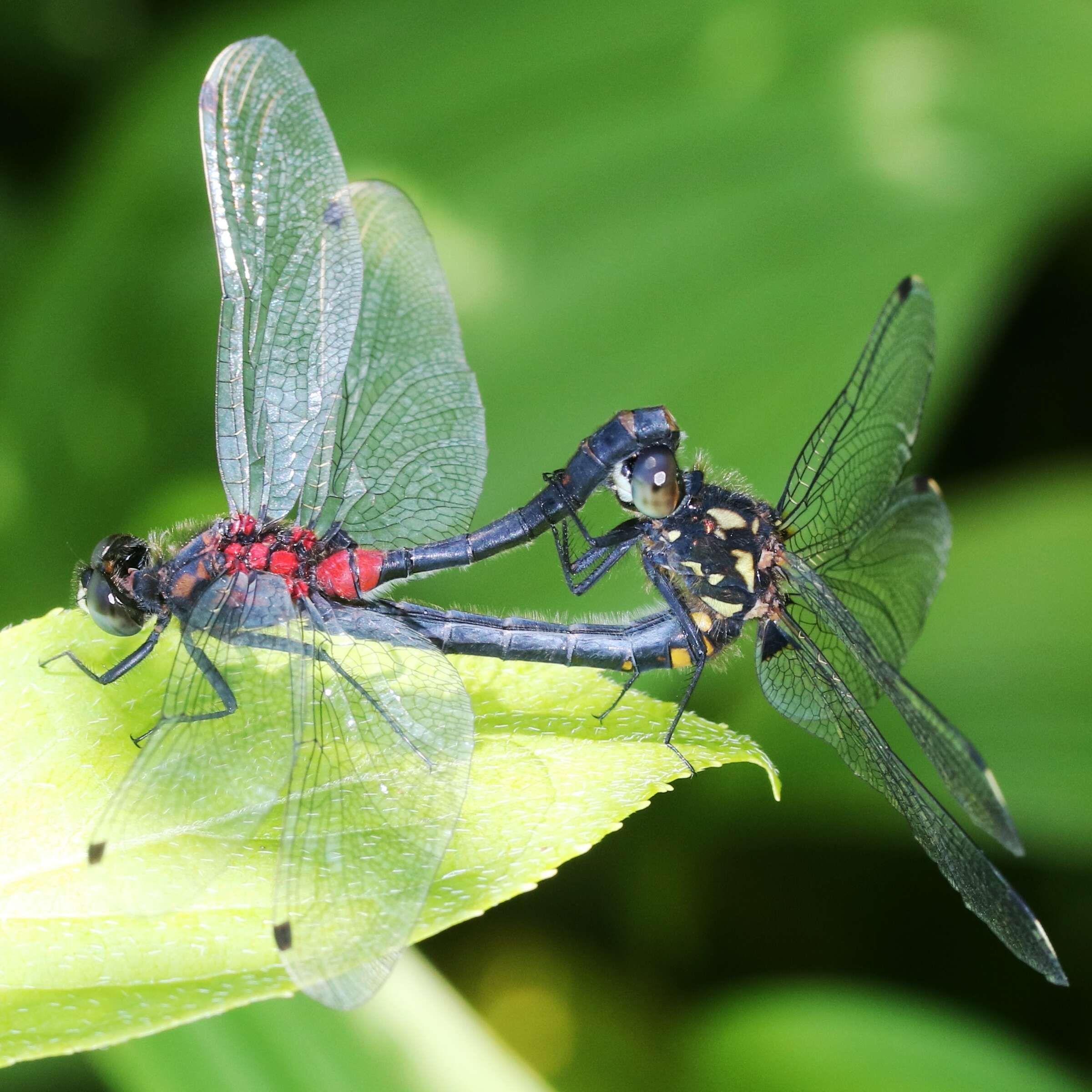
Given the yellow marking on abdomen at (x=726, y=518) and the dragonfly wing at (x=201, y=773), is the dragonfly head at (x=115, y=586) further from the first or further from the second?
the yellow marking on abdomen at (x=726, y=518)

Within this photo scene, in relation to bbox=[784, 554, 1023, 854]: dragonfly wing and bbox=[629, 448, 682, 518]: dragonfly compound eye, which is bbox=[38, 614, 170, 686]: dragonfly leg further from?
bbox=[784, 554, 1023, 854]: dragonfly wing

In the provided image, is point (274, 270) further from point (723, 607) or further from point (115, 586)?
point (723, 607)

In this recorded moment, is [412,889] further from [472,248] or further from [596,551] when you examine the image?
[472,248]

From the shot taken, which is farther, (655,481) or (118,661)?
(655,481)

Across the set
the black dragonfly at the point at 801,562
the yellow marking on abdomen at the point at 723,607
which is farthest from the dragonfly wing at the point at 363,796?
the yellow marking on abdomen at the point at 723,607

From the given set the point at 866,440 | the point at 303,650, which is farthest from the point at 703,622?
the point at 303,650

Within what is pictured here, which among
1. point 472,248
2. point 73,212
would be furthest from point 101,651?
point 73,212

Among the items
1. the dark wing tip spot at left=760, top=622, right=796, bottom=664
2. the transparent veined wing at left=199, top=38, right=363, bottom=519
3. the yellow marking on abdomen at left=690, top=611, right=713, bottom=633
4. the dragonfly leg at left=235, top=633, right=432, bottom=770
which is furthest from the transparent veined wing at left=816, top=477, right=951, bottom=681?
the transparent veined wing at left=199, top=38, right=363, bottom=519
